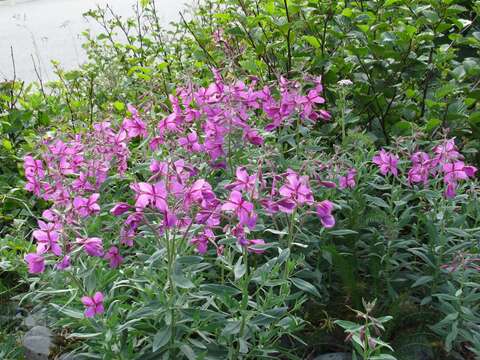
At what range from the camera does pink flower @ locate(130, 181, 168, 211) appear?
199 centimetres

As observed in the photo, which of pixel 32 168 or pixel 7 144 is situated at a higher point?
pixel 32 168

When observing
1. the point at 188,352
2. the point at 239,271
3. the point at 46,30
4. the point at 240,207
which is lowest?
the point at 46,30

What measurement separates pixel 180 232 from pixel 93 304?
347mm

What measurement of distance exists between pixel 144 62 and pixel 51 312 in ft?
8.78

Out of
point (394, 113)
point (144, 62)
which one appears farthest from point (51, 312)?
point (144, 62)

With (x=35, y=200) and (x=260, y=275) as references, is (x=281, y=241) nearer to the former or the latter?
(x=260, y=275)

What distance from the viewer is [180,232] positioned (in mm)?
2184

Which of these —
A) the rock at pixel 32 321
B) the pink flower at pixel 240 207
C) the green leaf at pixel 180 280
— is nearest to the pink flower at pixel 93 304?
the green leaf at pixel 180 280

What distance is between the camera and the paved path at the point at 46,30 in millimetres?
9359

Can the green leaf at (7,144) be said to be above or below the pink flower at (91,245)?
below

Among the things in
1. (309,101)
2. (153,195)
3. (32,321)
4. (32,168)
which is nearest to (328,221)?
(153,195)

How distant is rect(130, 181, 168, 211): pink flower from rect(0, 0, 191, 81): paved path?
242 inches

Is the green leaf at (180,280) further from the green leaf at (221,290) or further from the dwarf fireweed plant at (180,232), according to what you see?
the green leaf at (221,290)

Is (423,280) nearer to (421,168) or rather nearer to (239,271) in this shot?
(421,168)
